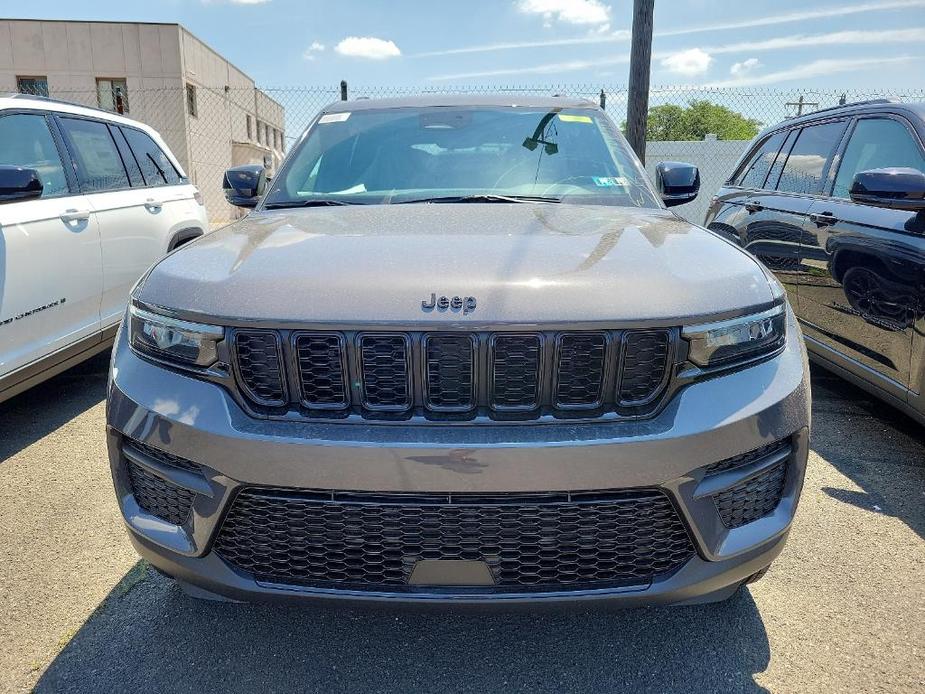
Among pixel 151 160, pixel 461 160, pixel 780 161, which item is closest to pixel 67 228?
pixel 151 160

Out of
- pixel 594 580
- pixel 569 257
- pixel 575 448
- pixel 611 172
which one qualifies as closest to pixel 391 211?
pixel 569 257

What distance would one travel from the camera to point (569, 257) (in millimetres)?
1867

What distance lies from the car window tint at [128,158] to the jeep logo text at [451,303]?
4029 mm

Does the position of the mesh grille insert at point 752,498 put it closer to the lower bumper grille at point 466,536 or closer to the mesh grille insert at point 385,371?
the lower bumper grille at point 466,536

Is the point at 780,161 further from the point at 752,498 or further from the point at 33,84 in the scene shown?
the point at 33,84

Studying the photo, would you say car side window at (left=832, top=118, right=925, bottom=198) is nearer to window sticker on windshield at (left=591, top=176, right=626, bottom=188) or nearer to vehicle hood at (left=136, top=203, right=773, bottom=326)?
window sticker on windshield at (left=591, top=176, right=626, bottom=188)

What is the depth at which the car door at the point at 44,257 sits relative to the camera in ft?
11.3

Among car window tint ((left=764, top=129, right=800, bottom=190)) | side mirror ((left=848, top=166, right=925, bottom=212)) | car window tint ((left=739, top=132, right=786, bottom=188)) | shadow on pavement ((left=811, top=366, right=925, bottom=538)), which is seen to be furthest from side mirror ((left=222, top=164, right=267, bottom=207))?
car window tint ((left=739, top=132, right=786, bottom=188))

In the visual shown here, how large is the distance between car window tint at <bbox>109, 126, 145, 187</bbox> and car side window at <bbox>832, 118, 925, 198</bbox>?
4606mm

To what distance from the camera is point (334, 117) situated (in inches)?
130

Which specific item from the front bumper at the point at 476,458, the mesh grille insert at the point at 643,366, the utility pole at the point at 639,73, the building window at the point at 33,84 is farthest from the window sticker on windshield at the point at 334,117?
the building window at the point at 33,84

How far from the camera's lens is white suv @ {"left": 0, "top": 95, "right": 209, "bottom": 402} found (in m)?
3.46

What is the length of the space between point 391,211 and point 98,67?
2851cm

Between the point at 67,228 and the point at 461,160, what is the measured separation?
2.40 m
